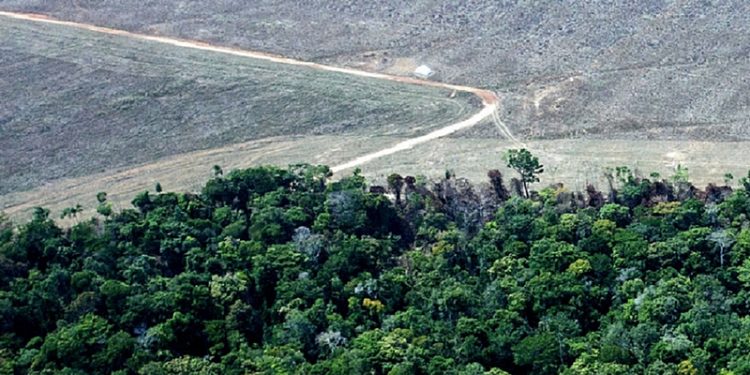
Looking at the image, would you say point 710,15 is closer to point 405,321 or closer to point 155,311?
point 405,321

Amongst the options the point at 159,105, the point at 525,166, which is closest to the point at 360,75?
the point at 159,105

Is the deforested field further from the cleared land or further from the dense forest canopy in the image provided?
the dense forest canopy

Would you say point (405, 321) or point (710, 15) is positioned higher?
point (710, 15)

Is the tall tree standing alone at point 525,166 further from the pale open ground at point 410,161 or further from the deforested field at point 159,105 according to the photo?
the deforested field at point 159,105

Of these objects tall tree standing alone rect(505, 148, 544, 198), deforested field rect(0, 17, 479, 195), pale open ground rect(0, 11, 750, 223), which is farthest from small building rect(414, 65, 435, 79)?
tall tree standing alone rect(505, 148, 544, 198)

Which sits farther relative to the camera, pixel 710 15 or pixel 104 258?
pixel 710 15

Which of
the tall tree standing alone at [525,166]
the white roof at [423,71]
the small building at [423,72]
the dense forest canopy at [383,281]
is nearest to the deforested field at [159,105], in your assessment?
the small building at [423,72]

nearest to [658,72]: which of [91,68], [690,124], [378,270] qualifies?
[690,124]
